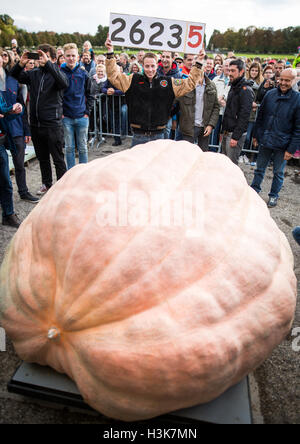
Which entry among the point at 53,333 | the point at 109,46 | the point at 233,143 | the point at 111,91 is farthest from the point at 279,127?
the point at 53,333

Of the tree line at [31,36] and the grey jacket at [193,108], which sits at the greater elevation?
the tree line at [31,36]

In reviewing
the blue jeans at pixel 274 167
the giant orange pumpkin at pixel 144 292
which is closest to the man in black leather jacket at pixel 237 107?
the blue jeans at pixel 274 167

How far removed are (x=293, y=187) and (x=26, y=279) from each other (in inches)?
227

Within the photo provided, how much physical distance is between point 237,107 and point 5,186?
160 inches

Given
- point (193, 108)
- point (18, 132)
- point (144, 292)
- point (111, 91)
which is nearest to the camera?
point (144, 292)

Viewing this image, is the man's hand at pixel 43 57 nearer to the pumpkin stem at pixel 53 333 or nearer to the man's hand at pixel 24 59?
the man's hand at pixel 24 59

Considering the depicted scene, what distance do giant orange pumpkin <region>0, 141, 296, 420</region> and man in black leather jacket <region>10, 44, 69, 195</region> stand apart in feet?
10.8

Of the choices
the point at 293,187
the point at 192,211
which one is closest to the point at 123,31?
the point at 293,187

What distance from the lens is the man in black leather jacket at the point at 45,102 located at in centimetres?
466

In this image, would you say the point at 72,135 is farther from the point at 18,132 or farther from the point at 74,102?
the point at 18,132

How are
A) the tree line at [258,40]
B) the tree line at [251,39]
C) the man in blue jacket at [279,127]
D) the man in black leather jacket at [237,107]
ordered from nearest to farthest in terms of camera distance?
the man in blue jacket at [279,127]
the man in black leather jacket at [237,107]
the tree line at [251,39]
the tree line at [258,40]

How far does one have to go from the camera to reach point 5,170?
13.5 ft

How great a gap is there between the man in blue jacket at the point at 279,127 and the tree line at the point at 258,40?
89148 millimetres

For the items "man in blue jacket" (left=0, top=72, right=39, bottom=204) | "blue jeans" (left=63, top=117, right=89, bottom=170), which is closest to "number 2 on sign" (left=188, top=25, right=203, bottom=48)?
"blue jeans" (left=63, top=117, right=89, bottom=170)
